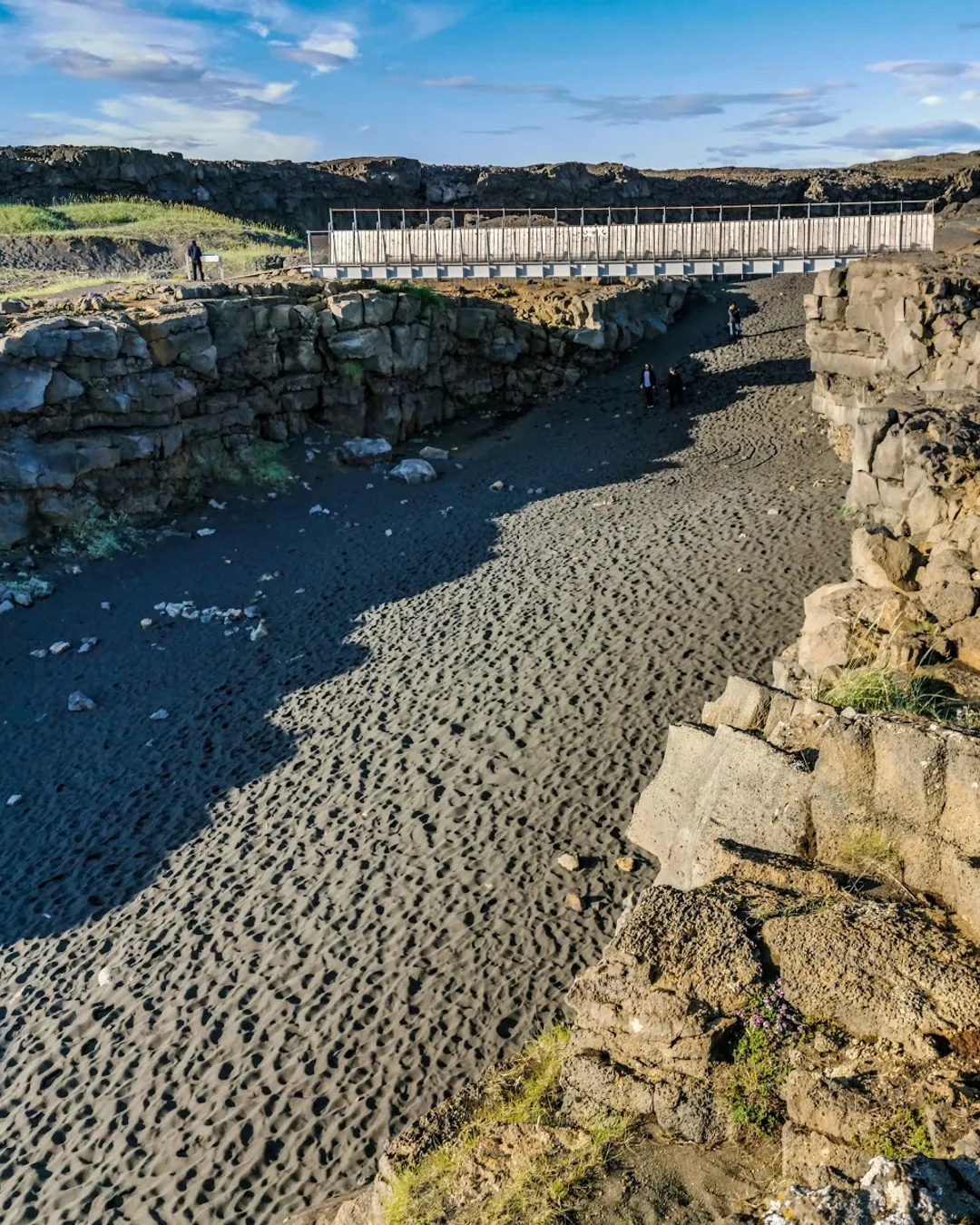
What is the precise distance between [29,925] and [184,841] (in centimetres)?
185

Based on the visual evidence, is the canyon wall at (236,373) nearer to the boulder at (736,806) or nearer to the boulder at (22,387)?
the boulder at (22,387)

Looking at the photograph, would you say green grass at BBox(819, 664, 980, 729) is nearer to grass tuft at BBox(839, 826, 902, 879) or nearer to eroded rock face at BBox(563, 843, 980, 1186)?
grass tuft at BBox(839, 826, 902, 879)

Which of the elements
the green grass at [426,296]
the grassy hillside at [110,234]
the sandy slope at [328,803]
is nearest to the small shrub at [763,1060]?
the sandy slope at [328,803]

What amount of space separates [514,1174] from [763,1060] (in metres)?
1.47

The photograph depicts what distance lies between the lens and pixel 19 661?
1645 centimetres

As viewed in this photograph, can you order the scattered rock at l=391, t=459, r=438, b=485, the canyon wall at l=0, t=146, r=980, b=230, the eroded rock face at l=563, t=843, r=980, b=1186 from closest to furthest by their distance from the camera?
the eroded rock face at l=563, t=843, r=980, b=1186
the scattered rock at l=391, t=459, r=438, b=485
the canyon wall at l=0, t=146, r=980, b=230

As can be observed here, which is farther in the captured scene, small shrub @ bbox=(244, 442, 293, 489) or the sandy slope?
small shrub @ bbox=(244, 442, 293, 489)

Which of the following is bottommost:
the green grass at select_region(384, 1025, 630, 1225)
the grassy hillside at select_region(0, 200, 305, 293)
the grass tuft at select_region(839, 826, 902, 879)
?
the green grass at select_region(384, 1025, 630, 1225)

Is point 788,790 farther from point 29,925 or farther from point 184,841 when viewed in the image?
point 29,925

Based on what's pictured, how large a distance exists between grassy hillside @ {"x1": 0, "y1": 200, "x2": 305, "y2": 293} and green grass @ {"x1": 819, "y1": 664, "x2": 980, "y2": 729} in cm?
2609

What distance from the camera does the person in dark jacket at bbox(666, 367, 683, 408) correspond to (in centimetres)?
2673

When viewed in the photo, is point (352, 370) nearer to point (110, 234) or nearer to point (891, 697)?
point (110, 234)

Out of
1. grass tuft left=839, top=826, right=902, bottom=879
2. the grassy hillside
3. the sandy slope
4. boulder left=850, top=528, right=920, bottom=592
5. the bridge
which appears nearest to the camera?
grass tuft left=839, top=826, right=902, bottom=879

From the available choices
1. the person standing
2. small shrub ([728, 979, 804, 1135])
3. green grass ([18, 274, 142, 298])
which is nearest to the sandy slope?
small shrub ([728, 979, 804, 1135])
